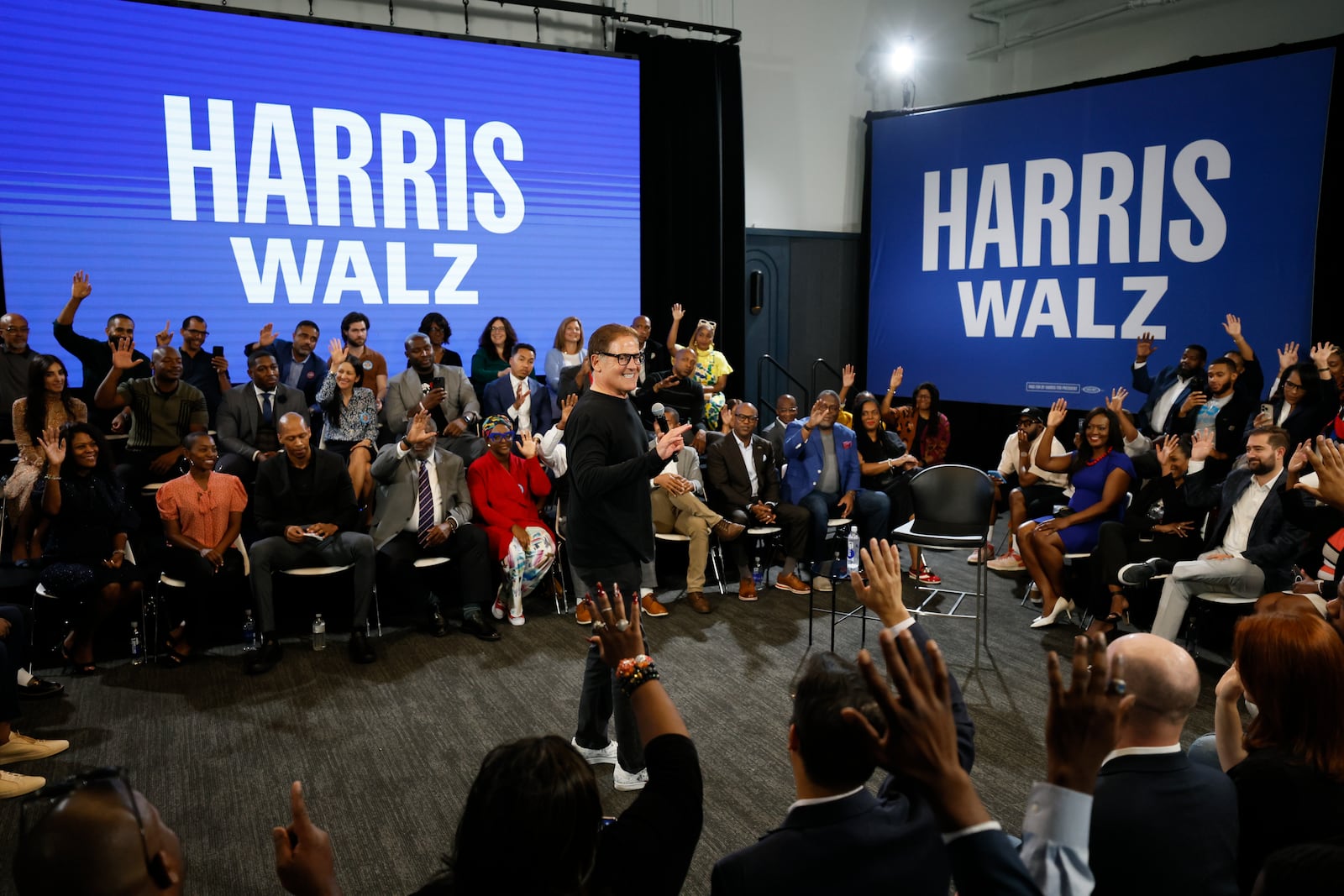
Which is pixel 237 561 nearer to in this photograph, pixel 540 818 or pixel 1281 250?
pixel 540 818

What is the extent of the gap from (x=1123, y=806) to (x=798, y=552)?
4.36m

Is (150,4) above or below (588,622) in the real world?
above

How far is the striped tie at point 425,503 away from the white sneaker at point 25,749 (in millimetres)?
1936

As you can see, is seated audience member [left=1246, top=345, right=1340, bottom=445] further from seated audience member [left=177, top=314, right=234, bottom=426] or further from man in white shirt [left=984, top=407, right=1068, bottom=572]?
seated audience member [left=177, top=314, right=234, bottom=426]

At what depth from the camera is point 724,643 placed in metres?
4.82

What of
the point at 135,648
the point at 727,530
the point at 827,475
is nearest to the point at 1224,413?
the point at 827,475

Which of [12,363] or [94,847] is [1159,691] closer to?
[94,847]

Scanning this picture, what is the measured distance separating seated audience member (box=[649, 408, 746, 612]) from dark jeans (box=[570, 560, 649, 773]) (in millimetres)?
2239

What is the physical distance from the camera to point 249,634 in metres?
4.69

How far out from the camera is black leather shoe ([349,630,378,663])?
179 inches

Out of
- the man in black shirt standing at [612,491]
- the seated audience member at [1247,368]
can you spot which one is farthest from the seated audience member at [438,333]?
the seated audience member at [1247,368]

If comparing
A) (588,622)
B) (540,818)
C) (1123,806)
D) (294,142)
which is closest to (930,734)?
(540,818)

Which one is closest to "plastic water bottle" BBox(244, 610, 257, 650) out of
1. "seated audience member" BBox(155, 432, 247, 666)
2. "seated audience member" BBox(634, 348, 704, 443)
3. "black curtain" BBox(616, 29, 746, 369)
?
"seated audience member" BBox(155, 432, 247, 666)

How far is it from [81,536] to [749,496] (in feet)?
12.1
